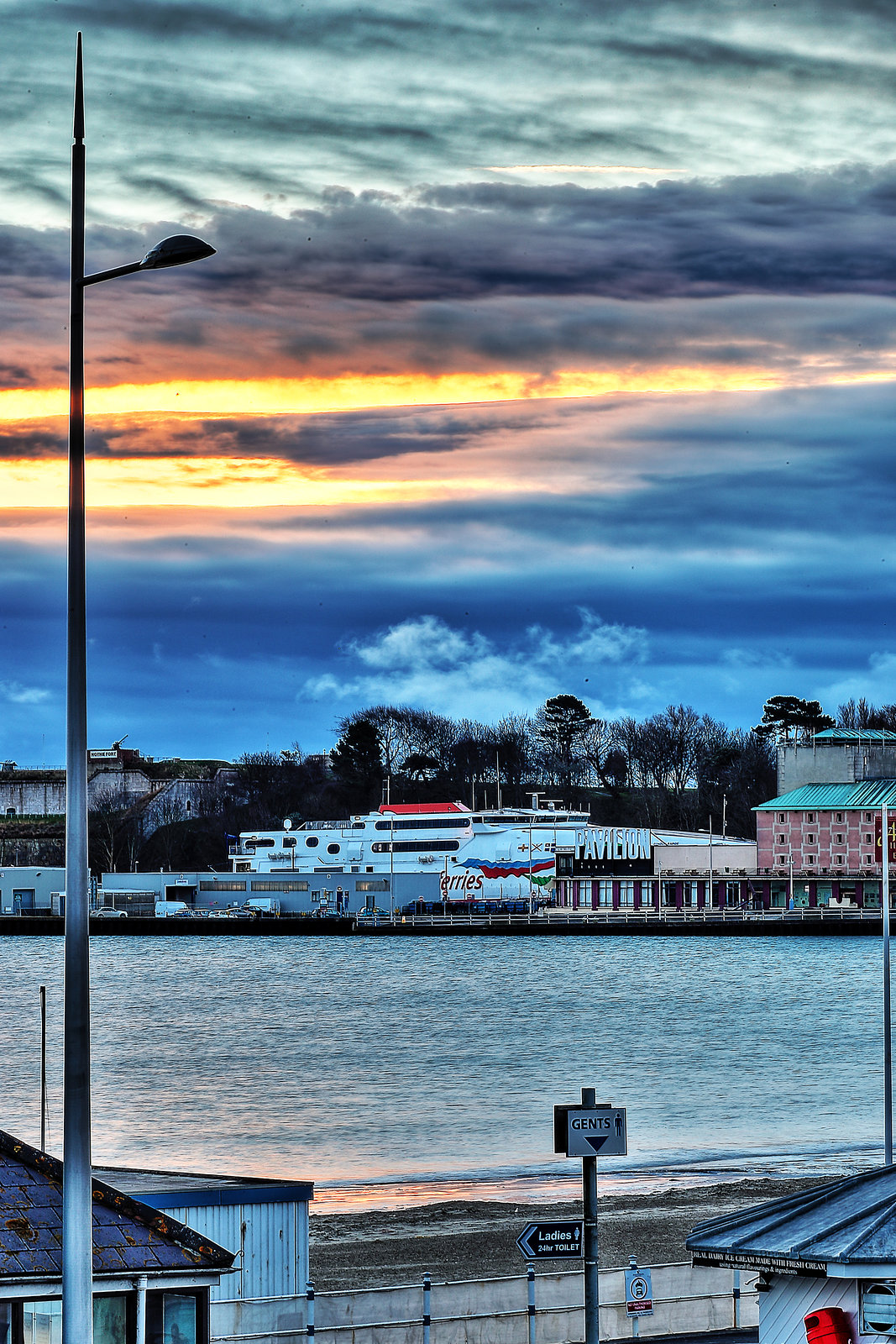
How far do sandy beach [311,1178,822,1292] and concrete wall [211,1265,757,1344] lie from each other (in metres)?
5.69

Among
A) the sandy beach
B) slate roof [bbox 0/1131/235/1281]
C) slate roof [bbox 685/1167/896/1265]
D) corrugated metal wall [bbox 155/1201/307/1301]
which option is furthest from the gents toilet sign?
the sandy beach

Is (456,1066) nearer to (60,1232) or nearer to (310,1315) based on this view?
(310,1315)

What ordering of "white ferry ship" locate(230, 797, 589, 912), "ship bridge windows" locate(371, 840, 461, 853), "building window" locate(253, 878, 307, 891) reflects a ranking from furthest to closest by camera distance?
1. "building window" locate(253, 878, 307, 891)
2. "ship bridge windows" locate(371, 840, 461, 853)
3. "white ferry ship" locate(230, 797, 589, 912)

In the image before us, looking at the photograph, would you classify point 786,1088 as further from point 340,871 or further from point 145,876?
point 145,876

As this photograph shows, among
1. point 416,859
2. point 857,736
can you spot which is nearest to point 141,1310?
point 416,859

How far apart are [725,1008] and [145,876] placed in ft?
348

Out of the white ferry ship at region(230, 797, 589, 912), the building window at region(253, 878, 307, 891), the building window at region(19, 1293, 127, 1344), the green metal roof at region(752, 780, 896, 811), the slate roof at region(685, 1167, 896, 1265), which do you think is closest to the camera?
the building window at region(19, 1293, 127, 1344)

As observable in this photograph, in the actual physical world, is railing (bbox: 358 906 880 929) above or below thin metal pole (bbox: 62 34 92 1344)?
below

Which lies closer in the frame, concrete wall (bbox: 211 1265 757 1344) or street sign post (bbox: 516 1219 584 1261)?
street sign post (bbox: 516 1219 584 1261)

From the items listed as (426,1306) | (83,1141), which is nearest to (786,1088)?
(426,1306)

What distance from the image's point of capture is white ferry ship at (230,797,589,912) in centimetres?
17050

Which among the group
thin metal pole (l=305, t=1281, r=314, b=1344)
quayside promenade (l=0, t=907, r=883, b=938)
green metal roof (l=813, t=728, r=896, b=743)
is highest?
green metal roof (l=813, t=728, r=896, b=743)

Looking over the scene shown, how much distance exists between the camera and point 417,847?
171 meters

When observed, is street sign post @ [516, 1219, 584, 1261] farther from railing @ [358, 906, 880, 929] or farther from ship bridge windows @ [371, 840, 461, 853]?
ship bridge windows @ [371, 840, 461, 853]
